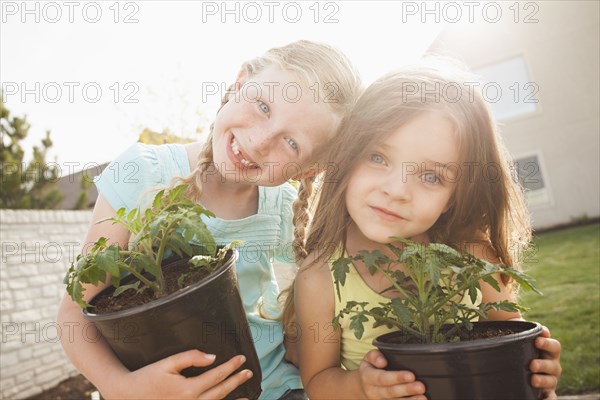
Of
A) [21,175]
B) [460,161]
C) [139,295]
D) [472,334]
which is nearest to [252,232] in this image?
[139,295]

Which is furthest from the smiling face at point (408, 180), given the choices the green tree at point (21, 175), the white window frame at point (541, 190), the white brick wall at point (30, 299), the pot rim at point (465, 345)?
the white window frame at point (541, 190)

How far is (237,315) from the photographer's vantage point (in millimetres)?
1501

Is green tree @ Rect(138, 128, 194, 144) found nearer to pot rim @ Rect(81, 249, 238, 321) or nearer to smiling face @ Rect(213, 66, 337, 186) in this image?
smiling face @ Rect(213, 66, 337, 186)

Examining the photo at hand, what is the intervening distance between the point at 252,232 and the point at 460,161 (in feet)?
2.75

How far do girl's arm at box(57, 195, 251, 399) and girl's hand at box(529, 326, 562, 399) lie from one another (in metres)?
0.78

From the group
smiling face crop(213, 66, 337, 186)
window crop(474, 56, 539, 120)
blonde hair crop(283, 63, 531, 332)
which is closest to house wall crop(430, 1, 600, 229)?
window crop(474, 56, 539, 120)

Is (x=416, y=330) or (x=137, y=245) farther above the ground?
(x=137, y=245)

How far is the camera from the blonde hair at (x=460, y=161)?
1.81m

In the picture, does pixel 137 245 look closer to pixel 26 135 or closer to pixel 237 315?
pixel 237 315

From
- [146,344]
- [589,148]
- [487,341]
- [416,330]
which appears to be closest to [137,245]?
[146,344]

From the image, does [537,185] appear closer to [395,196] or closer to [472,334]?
[395,196]

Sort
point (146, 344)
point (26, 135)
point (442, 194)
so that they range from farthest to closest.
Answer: point (26, 135)
point (442, 194)
point (146, 344)

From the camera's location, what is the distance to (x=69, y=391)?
224 inches

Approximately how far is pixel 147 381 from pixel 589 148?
14371 millimetres
